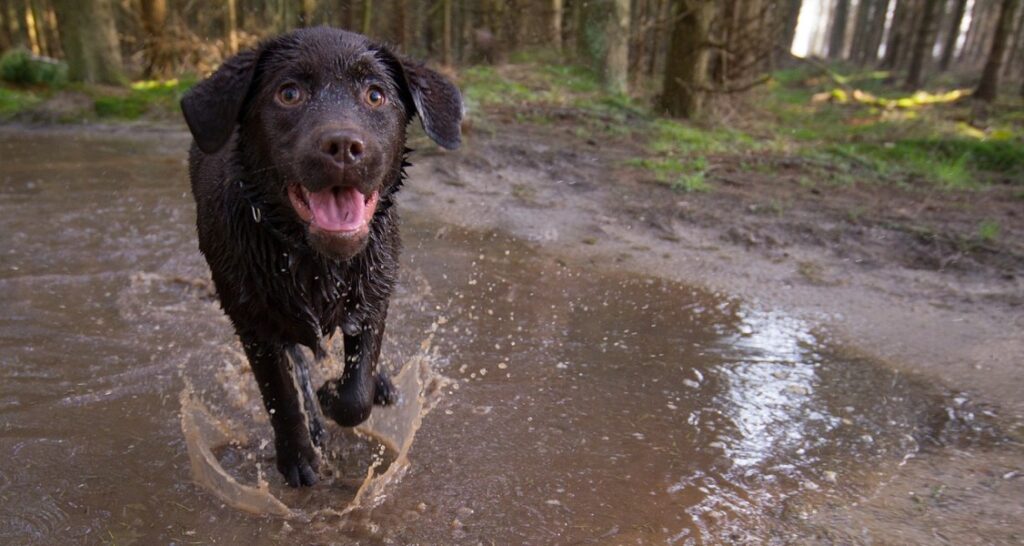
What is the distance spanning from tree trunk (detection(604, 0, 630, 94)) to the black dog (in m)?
13.4

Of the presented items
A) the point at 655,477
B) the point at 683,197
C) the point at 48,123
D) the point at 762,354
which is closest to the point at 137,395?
the point at 655,477

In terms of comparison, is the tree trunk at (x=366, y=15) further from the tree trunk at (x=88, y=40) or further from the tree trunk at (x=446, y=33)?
the tree trunk at (x=88, y=40)

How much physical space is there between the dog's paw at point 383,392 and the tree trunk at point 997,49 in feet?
55.3

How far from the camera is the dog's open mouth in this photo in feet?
→ 9.16

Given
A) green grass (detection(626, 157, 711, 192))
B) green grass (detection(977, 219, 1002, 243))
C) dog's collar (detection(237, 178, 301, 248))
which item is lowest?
green grass (detection(626, 157, 711, 192))

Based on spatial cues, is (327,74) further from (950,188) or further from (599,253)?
(950,188)

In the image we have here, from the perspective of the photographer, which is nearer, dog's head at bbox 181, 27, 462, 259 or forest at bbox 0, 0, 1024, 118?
dog's head at bbox 181, 27, 462, 259

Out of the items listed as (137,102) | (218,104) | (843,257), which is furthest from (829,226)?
(137,102)

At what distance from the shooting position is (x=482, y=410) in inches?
158

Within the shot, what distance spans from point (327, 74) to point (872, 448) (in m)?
3.19

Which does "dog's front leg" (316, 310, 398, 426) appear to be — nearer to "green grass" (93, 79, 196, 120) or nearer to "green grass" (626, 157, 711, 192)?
"green grass" (626, 157, 711, 192)

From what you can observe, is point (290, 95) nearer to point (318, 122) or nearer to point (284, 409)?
point (318, 122)

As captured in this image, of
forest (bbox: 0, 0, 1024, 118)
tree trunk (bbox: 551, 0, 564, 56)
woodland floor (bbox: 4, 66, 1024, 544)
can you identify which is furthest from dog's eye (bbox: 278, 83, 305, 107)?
tree trunk (bbox: 551, 0, 564, 56)

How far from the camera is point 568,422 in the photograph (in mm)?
3953
